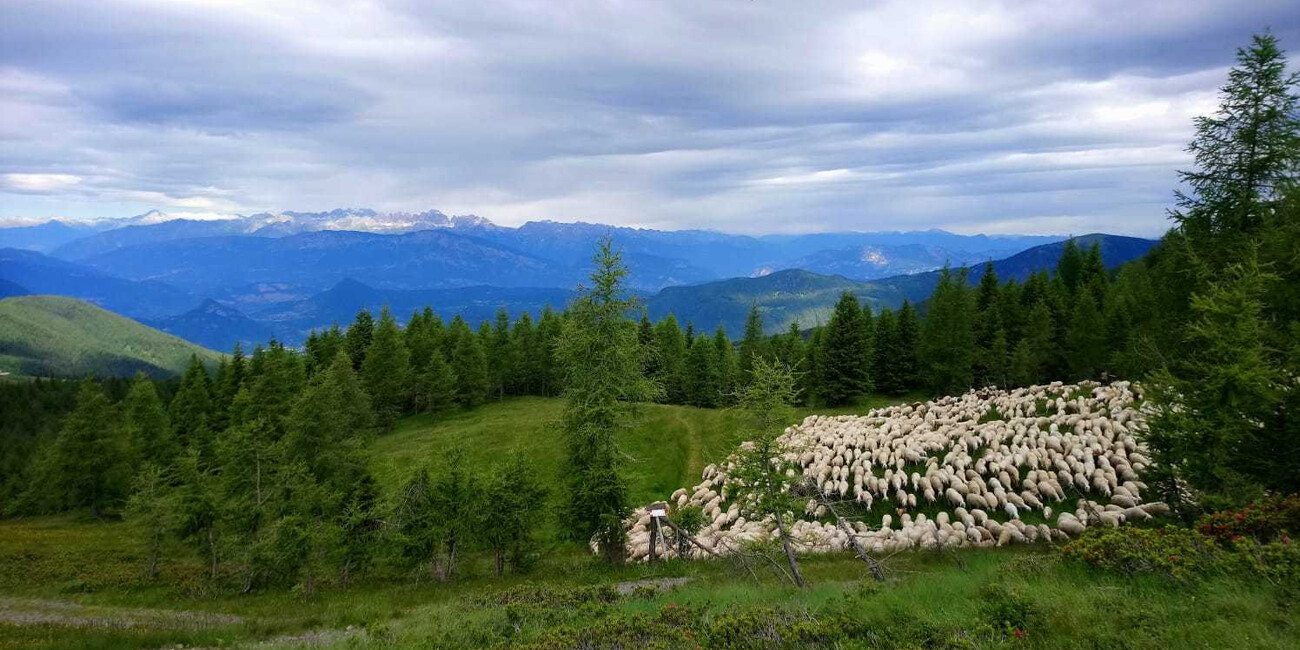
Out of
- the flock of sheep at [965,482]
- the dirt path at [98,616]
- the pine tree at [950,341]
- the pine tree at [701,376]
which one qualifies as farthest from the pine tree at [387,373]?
the pine tree at [950,341]

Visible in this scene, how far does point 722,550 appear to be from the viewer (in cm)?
2652

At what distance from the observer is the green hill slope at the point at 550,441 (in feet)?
153

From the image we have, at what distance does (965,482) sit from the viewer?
95.1 ft

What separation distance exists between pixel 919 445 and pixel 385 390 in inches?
2305

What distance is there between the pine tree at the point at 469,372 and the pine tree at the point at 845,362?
4159 centimetres

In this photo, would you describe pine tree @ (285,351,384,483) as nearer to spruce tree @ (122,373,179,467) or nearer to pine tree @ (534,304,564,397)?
spruce tree @ (122,373,179,467)

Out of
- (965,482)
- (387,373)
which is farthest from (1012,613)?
(387,373)

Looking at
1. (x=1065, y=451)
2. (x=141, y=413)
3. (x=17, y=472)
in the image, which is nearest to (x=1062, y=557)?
(x=1065, y=451)

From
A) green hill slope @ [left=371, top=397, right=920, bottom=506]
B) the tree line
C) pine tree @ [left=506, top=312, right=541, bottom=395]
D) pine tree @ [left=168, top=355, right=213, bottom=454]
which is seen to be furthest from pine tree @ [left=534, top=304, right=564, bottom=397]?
pine tree @ [left=168, top=355, right=213, bottom=454]

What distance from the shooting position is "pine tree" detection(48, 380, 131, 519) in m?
56.3

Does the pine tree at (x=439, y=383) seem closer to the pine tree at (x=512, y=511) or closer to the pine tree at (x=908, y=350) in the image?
the pine tree at (x=512, y=511)

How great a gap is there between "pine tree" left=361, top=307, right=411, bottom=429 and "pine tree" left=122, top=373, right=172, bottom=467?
64.2 feet

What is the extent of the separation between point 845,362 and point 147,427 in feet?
253

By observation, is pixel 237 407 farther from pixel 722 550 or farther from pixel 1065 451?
pixel 1065 451
